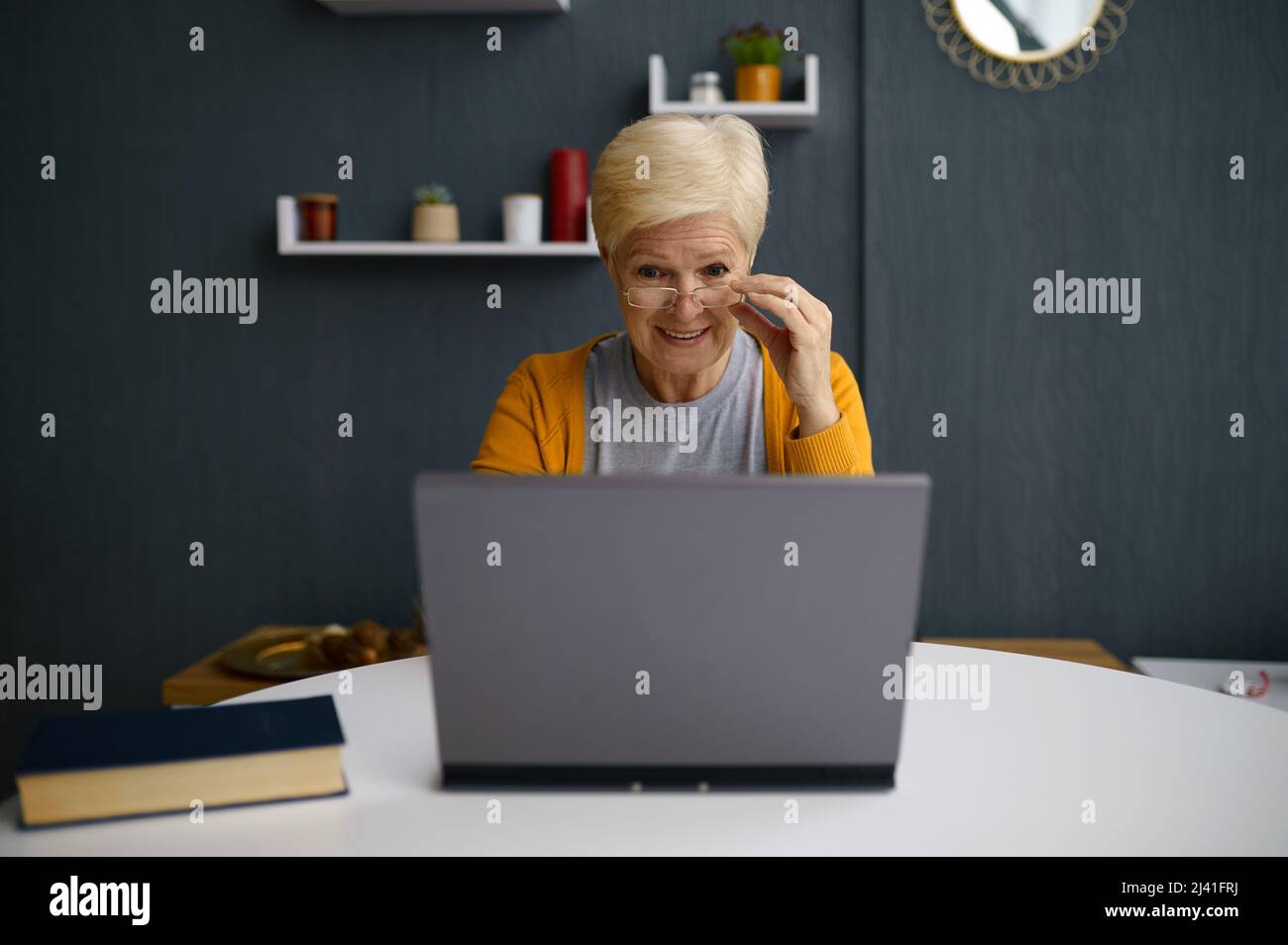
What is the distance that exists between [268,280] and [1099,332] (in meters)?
2.20

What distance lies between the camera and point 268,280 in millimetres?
2967

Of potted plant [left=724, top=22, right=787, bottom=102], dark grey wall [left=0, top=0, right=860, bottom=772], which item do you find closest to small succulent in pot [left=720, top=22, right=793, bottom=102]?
potted plant [left=724, top=22, right=787, bottom=102]

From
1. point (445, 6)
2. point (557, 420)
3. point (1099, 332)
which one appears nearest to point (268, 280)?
point (445, 6)

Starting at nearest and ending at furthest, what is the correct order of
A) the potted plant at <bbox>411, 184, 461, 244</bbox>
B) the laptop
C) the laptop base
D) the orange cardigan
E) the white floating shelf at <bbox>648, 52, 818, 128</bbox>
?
the laptop, the laptop base, the orange cardigan, the white floating shelf at <bbox>648, 52, 818, 128</bbox>, the potted plant at <bbox>411, 184, 461, 244</bbox>

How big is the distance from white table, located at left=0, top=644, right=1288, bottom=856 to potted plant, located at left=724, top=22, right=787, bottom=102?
1994mm

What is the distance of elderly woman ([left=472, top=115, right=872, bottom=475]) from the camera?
1.62m

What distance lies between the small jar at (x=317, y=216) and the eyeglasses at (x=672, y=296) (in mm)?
1424

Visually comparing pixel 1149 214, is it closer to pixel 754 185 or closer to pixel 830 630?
pixel 754 185

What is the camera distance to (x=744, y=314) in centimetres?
174

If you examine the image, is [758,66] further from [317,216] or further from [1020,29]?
[317,216]

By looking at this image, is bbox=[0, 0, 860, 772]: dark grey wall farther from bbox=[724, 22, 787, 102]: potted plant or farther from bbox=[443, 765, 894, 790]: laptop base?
bbox=[443, 765, 894, 790]: laptop base

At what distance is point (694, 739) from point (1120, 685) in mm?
627
